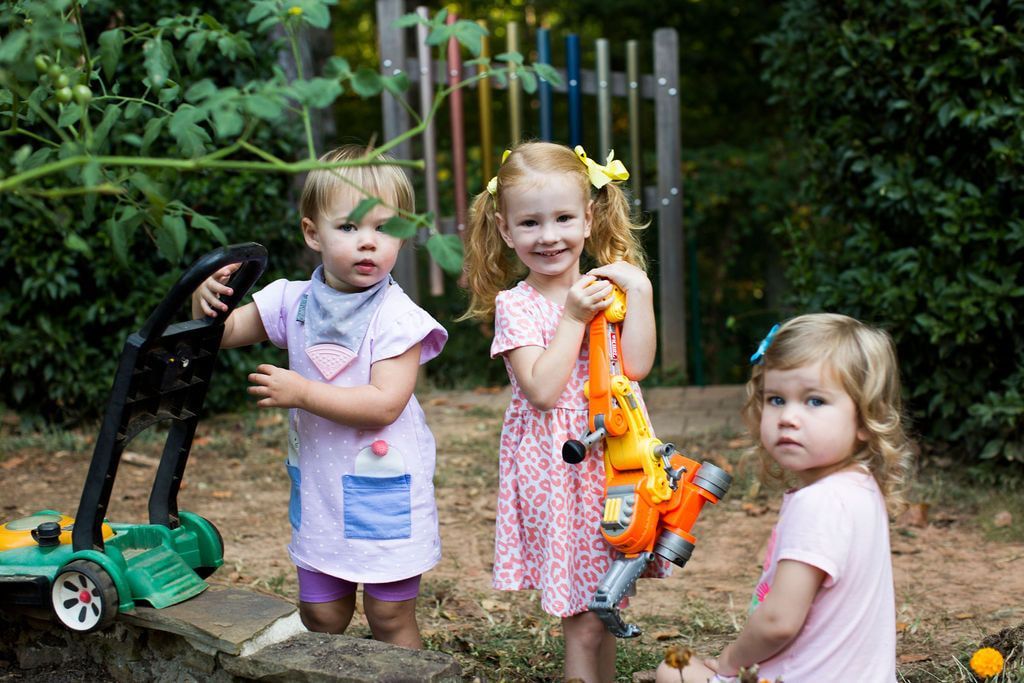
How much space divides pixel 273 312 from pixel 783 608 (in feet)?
4.93

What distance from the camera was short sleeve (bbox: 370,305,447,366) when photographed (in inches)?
108

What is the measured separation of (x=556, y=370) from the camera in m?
2.58

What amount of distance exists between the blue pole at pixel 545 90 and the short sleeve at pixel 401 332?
448cm

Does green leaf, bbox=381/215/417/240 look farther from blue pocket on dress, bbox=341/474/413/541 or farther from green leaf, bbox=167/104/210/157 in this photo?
blue pocket on dress, bbox=341/474/413/541

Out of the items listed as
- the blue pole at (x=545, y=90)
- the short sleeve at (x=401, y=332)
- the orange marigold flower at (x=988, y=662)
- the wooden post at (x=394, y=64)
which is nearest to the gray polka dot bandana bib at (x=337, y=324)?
the short sleeve at (x=401, y=332)

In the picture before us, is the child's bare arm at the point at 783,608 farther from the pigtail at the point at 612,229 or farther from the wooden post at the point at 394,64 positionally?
the wooden post at the point at 394,64

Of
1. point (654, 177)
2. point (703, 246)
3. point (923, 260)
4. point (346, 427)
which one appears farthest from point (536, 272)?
point (703, 246)

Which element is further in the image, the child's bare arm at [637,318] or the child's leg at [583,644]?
the child's leg at [583,644]

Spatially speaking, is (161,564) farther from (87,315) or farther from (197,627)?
(87,315)

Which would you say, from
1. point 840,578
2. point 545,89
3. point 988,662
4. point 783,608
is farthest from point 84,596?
point 545,89

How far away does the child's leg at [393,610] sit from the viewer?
285cm

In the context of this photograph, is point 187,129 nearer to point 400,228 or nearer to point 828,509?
point 400,228

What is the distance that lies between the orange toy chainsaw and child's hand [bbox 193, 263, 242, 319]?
2.88ft

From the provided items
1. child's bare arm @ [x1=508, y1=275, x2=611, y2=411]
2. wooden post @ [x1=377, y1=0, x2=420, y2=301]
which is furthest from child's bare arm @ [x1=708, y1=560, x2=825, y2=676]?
wooden post @ [x1=377, y1=0, x2=420, y2=301]
